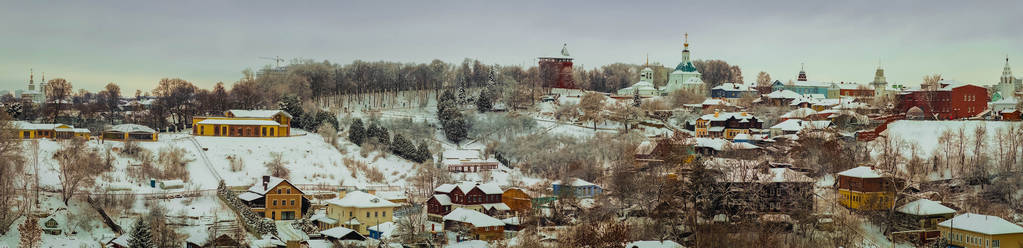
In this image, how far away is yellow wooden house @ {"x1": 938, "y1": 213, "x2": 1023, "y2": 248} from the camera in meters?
36.4

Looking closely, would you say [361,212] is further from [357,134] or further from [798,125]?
[798,125]

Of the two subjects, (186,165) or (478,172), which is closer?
(186,165)

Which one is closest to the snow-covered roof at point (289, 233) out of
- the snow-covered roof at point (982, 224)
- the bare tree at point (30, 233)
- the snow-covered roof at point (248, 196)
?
the snow-covered roof at point (248, 196)

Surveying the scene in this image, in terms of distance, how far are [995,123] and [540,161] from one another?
21100mm

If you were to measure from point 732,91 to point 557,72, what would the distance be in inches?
487

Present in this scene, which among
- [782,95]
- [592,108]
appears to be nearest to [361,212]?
[592,108]

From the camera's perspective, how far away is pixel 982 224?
3697 cm

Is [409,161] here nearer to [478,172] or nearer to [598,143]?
[478,172]

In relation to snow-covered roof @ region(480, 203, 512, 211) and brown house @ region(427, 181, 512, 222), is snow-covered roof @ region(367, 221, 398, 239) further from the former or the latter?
snow-covered roof @ region(480, 203, 512, 211)

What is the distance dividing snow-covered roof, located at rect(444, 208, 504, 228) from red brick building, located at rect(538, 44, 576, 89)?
39.5 metres

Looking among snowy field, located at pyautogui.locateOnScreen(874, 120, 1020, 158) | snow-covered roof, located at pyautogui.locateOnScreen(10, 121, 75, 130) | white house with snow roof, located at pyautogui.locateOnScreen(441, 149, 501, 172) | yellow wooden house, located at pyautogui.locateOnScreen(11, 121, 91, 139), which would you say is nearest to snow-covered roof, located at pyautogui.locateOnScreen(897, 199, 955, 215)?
snowy field, located at pyautogui.locateOnScreen(874, 120, 1020, 158)

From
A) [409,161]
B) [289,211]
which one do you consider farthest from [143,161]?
[409,161]

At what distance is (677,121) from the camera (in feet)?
220

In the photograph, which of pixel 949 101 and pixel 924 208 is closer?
pixel 924 208
